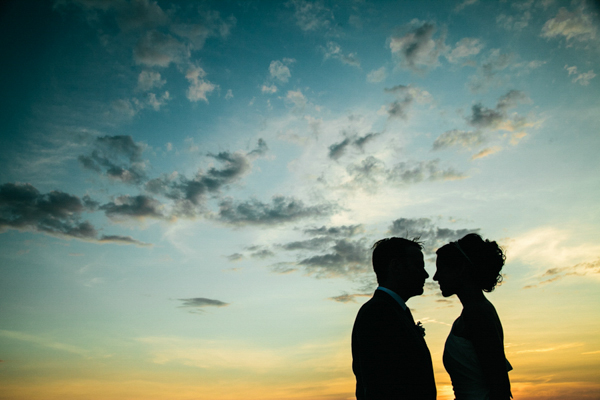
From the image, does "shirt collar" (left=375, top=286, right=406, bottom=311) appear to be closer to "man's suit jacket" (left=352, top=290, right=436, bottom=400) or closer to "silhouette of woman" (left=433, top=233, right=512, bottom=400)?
"man's suit jacket" (left=352, top=290, right=436, bottom=400)

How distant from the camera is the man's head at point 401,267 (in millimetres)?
4738

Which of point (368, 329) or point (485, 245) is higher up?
point (485, 245)

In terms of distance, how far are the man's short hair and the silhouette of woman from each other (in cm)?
68

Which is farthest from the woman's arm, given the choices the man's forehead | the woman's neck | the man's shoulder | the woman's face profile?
the man's shoulder

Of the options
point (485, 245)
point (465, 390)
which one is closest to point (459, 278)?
point (485, 245)

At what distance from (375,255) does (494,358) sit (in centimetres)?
192

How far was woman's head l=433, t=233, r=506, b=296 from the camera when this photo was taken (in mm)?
5082

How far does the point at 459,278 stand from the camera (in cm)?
509

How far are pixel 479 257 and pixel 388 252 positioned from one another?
1.40m

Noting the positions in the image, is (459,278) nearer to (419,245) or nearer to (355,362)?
(419,245)

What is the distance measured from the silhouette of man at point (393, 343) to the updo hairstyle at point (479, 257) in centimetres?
74

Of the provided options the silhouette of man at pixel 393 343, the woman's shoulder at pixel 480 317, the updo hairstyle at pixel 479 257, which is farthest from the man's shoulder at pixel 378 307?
the updo hairstyle at pixel 479 257

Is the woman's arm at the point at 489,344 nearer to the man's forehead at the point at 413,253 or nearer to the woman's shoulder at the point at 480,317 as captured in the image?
the woman's shoulder at the point at 480,317

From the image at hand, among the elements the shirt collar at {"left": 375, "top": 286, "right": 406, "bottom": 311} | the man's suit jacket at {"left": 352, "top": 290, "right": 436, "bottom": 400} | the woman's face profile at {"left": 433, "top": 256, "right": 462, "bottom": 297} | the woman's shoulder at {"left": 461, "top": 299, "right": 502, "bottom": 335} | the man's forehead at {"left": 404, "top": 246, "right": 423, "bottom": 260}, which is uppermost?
the man's forehead at {"left": 404, "top": 246, "right": 423, "bottom": 260}
